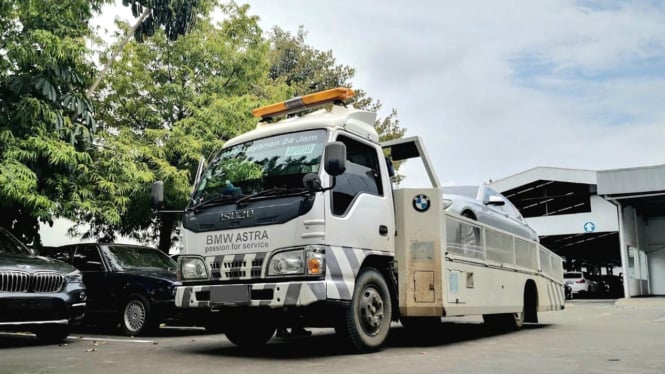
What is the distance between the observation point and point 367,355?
264 inches

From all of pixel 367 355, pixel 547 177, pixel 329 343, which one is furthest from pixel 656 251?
pixel 367 355

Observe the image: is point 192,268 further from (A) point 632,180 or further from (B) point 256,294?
(A) point 632,180

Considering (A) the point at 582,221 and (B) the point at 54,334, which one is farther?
(A) the point at 582,221

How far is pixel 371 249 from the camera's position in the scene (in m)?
6.95

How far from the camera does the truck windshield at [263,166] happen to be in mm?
6777

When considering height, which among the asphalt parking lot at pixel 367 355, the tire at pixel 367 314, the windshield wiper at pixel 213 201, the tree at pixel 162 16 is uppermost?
the tree at pixel 162 16

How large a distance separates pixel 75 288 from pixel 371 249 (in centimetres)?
451

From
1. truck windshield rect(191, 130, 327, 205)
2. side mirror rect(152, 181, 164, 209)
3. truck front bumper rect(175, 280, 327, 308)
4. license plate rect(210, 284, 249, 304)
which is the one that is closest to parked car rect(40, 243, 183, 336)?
side mirror rect(152, 181, 164, 209)

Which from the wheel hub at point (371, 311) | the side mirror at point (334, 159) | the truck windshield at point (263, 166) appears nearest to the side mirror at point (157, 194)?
the truck windshield at point (263, 166)

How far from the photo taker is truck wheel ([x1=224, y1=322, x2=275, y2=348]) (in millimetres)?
7812

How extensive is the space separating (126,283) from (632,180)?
2055cm

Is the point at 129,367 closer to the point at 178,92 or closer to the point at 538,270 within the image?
the point at 538,270

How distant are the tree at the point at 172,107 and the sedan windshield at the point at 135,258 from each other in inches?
69.6

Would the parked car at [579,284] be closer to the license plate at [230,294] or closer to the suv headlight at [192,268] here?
the suv headlight at [192,268]
